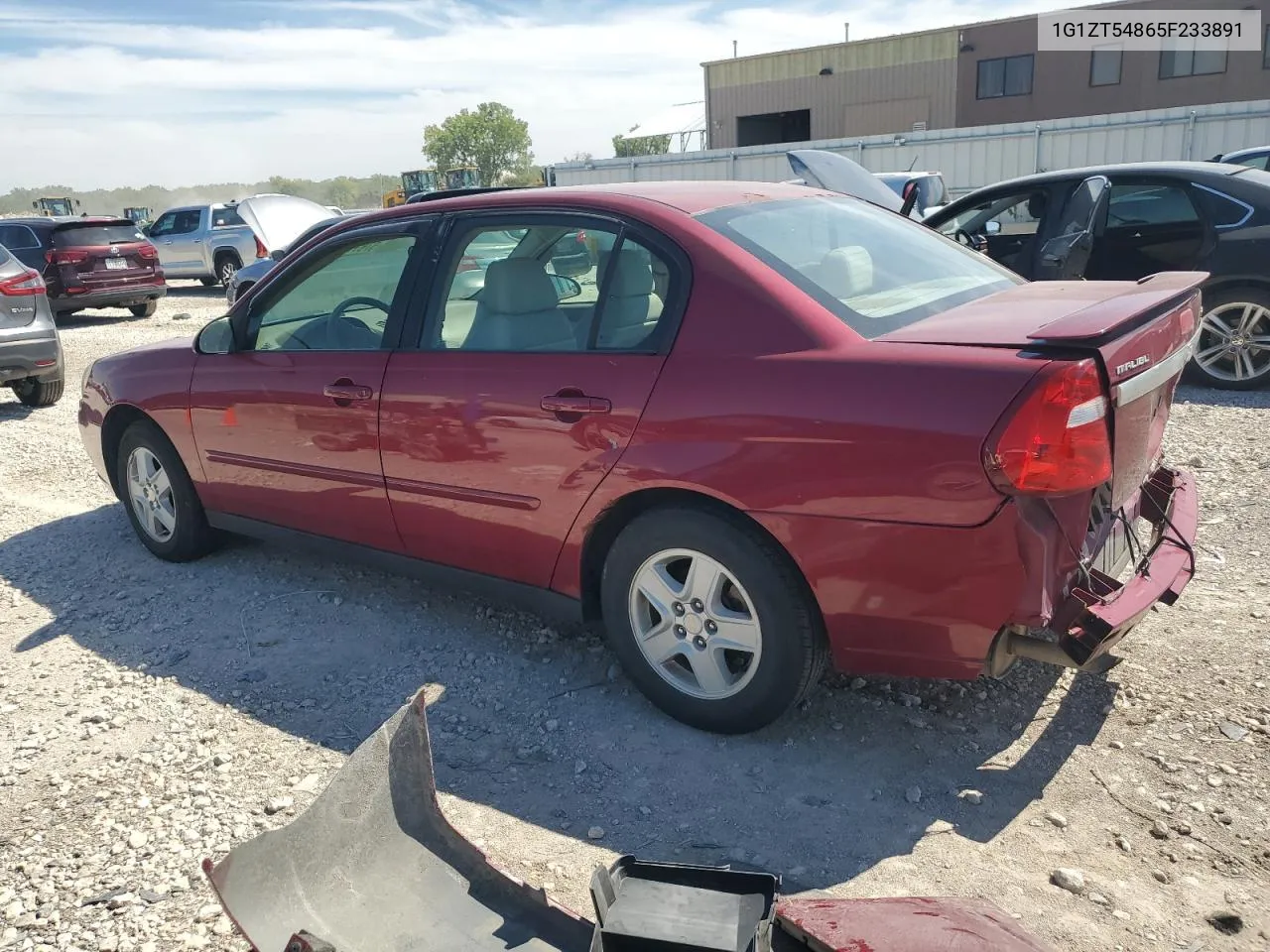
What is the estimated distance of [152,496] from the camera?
505 cm

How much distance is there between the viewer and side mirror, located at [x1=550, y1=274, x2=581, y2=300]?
11.3ft

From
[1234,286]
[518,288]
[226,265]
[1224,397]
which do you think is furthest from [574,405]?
[226,265]

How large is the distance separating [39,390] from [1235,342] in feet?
32.6

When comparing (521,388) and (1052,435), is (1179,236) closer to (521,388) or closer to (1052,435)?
(1052,435)

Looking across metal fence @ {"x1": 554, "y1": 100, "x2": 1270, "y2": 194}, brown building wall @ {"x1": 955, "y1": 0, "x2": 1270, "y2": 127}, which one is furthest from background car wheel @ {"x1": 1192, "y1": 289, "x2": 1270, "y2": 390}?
brown building wall @ {"x1": 955, "y1": 0, "x2": 1270, "y2": 127}

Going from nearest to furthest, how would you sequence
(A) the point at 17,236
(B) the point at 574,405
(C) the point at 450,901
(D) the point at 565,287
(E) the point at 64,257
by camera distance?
(C) the point at 450,901 < (B) the point at 574,405 < (D) the point at 565,287 < (E) the point at 64,257 < (A) the point at 17,236

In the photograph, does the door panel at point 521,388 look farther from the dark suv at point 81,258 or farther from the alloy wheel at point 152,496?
the dark suv at point 81,258

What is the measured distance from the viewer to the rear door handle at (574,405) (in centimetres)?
320

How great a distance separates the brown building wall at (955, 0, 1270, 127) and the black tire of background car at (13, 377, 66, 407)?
32.9m

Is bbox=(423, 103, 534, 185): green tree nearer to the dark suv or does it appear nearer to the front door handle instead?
the dark suv

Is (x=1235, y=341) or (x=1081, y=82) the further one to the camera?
(x=1081, y=82)

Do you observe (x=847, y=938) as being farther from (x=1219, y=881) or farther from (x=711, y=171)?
(x=711, y=171)

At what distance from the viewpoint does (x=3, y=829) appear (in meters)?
2.99

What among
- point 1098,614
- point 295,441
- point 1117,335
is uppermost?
point 1117,335
